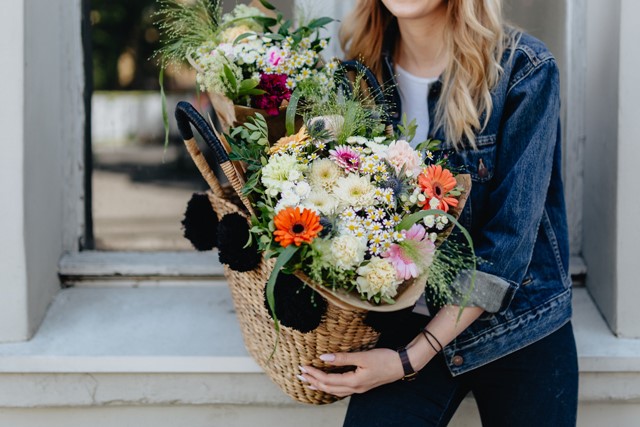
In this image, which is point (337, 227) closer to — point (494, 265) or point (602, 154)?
point (494, 265)

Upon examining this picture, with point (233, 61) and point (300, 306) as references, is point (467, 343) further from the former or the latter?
point (233, 61)

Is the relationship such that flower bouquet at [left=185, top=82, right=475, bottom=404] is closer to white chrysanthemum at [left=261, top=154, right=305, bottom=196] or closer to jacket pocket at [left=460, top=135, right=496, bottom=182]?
white chrysanthemum at [left=261, top=154, right=305, bottom=196]

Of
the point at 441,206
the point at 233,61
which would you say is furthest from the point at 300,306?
the point at 233,61

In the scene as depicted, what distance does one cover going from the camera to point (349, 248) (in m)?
1.46

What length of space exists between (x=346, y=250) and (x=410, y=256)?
0.14m

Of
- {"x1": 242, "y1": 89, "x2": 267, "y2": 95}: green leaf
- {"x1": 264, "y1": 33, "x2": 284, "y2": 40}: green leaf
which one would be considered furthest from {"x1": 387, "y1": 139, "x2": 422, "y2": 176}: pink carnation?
{"x1": 264, "y1": 33, "x2": 284, "y2": 40}: green leaf

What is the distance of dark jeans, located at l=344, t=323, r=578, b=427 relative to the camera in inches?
71.9

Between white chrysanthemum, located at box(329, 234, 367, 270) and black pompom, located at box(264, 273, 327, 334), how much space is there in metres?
0.11

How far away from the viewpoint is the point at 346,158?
5.24 feet

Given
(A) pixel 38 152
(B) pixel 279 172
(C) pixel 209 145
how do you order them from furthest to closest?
(A) pixel 38 152 < (C) pixel 209 145 < (B) pixel 279 172

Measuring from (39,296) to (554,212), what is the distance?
156cm

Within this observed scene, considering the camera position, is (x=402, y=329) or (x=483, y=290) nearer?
(x=483, y=290)
